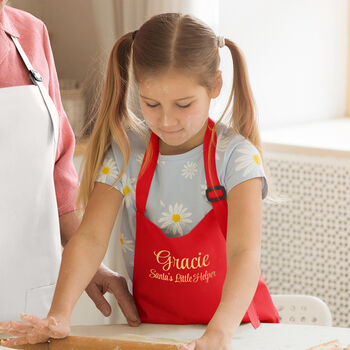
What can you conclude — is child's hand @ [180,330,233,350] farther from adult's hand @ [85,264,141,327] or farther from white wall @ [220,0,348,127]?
white wall @ [220,0,348,127]

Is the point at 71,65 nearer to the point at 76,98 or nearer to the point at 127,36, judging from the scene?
the point at 76,98

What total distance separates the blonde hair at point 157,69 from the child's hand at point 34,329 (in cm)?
28

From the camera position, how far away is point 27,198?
1.16 meters

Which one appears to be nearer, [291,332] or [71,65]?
[291,332]

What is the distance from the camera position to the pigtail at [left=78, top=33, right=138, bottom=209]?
1088mm

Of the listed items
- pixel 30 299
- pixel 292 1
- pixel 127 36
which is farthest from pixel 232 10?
pixel 30 299

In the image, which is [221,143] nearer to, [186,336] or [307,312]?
[186,336]

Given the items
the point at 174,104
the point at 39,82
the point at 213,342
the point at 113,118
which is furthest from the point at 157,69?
the point at 213,342

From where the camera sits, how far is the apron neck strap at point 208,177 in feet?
3.46

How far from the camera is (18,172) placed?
44.9 inches

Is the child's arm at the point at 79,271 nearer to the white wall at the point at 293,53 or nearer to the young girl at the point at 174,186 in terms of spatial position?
the young girl at the point at 174,186

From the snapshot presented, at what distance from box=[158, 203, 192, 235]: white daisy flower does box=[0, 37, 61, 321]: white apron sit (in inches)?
9.4

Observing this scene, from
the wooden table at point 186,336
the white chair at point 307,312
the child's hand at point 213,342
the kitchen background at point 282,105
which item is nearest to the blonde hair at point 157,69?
the wooden table at point 186,336

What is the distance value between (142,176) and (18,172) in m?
0.23
